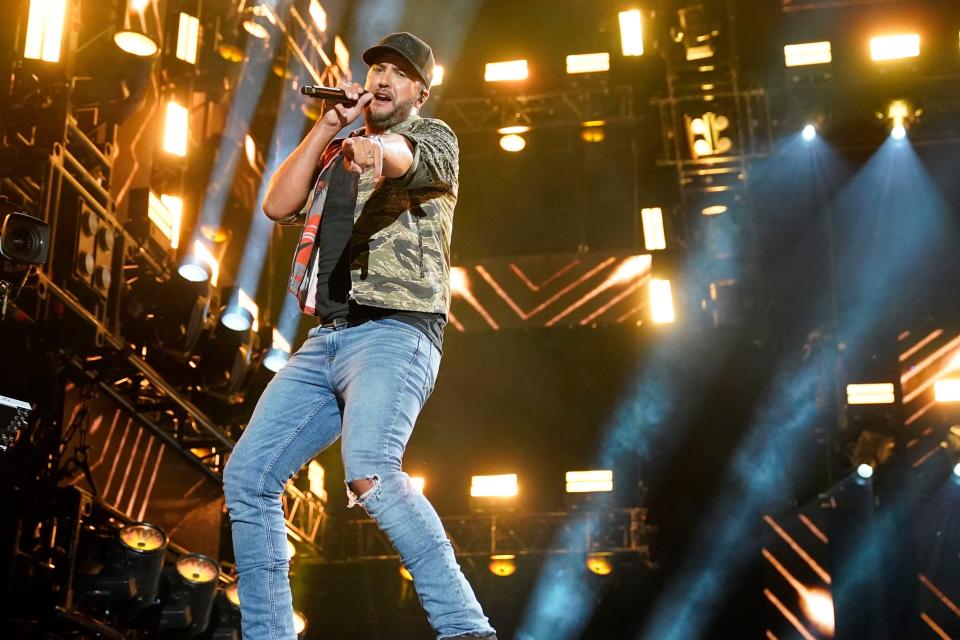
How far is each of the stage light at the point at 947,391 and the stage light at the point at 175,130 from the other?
27.7 feet

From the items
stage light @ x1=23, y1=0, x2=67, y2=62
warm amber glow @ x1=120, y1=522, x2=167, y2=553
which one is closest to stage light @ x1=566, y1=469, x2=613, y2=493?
warm amber glow @ x1=120, y1=522, x2=167, y2=553

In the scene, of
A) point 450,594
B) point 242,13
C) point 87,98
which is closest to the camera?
point 450,594

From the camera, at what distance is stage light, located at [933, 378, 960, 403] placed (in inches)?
509

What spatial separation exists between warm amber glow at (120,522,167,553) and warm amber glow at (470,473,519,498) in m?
5.99

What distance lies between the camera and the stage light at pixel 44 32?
8039 millimetres

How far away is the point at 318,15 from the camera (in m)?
13.0

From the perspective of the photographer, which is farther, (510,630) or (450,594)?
(510,630)

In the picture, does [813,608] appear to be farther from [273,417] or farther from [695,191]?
[273,417]

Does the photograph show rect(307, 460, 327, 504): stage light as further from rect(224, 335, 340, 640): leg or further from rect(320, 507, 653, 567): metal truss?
rect(224, 335, 340, 640): leg

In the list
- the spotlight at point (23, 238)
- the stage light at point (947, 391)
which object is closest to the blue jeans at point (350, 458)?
the spotlight at point (23, 238)

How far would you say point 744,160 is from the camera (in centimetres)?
1273

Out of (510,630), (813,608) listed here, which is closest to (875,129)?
(813,608)

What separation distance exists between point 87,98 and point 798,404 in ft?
28.3

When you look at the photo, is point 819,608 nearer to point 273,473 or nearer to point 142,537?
point 142,537
